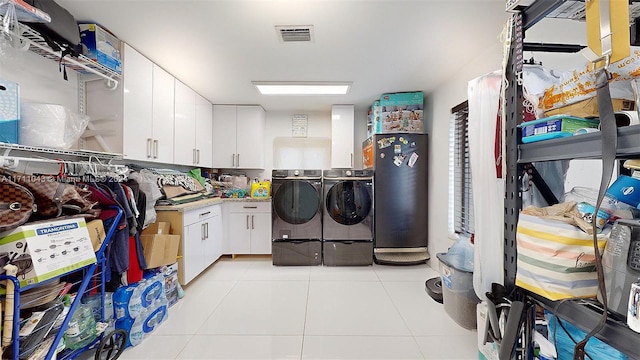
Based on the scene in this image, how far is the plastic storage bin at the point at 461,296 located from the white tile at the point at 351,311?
0.42 metres

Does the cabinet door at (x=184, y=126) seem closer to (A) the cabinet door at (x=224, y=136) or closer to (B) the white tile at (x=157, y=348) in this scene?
(A) the cabinet door at (x=224, y=136)

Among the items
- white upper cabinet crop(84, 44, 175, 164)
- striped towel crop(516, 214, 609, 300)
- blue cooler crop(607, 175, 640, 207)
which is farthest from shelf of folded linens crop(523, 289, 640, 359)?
white upper cabinet crop(84, 44, 175, 164)

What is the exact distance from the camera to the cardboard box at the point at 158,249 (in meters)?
2.03

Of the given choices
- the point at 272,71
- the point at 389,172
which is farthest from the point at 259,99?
the point at 389,172

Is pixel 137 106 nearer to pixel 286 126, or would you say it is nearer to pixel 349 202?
pixel 286 126

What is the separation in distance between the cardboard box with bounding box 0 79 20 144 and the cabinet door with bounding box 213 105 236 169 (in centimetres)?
247

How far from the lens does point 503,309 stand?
0.76 m

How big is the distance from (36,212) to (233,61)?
183 centimetres

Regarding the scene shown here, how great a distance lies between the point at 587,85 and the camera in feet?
2.21

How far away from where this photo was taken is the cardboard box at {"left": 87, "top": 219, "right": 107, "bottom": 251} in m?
1.48

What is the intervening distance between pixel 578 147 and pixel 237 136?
3853 millimetres

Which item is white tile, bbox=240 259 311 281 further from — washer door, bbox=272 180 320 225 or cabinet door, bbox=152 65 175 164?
A: cabinet door, bbox=152 65 175 164

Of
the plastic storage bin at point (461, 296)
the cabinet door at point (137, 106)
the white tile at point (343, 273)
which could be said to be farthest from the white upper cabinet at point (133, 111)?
the plastic storage bin at point (461, 296)

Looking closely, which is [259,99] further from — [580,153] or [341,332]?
[580,153]
